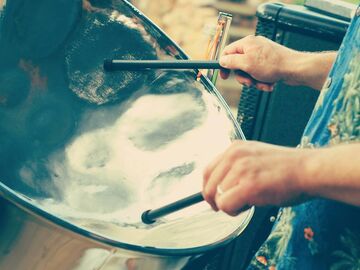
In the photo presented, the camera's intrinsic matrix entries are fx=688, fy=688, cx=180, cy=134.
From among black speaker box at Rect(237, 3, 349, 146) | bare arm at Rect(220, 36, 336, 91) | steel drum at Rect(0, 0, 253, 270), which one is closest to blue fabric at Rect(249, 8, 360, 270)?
steel drum at Rect(0, 0, 253, 270)

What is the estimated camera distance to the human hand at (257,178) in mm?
806

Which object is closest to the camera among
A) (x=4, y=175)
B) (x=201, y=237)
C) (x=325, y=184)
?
(x=325, y=184)

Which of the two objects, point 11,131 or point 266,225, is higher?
point 11,131

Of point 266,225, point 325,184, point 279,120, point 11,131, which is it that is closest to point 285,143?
point 279,120

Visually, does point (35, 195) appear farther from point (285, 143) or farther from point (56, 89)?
point (285, 143)

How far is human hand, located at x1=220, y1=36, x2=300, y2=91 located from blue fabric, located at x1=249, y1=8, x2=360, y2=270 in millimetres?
223

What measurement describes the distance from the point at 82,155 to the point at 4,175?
0.70 ft

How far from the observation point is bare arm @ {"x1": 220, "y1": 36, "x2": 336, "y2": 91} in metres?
1.24

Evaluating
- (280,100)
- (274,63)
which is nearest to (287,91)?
(280,100)

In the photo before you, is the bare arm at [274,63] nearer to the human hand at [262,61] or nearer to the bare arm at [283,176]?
the human hand at [262,61]

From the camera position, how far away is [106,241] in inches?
33.9

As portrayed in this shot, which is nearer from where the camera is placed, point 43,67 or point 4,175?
point 4,175

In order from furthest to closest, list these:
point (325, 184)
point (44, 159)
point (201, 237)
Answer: point (44, 159) < point (201, 237) < point (325, 184)

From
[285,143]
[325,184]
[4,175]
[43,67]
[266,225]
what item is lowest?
[266,225]
